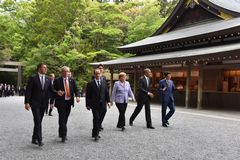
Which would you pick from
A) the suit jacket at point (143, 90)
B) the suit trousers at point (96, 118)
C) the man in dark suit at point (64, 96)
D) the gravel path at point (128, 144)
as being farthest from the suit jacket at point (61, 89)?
the suit jacket at point (143, 90)

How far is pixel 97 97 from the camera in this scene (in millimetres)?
7207

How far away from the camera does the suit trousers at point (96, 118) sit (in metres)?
6.97

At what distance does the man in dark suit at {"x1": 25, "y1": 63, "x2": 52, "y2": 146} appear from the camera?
20.5ft

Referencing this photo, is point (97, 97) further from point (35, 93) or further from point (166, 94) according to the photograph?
point (166, 94)

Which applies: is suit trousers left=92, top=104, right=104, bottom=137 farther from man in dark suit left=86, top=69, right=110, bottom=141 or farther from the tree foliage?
the tree foliage

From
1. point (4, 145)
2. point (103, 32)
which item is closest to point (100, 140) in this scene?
point (4, 145)

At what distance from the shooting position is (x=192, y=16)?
77.6ft

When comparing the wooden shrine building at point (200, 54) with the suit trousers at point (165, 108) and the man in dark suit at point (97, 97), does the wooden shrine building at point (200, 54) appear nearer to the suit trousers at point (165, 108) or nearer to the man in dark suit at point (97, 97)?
the suit trousers at point (165, 108)

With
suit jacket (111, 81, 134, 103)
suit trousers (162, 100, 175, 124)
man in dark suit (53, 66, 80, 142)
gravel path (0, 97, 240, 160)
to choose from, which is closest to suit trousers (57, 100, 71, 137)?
man in dark suit (53, 66, 80, 142)

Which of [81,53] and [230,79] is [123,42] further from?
[230,79]

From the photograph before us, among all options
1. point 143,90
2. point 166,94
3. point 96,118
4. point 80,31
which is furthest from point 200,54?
point 80,31

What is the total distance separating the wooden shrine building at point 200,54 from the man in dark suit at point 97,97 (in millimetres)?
7976

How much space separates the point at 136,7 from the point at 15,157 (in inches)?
1363

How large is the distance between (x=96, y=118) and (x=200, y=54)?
368 inches
